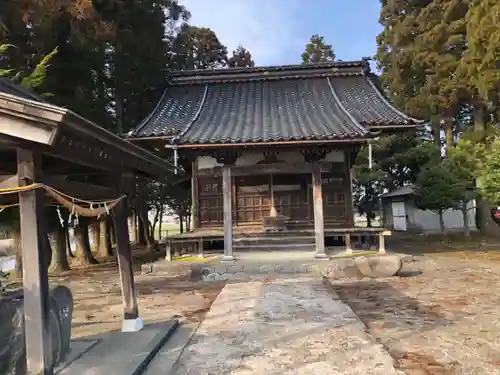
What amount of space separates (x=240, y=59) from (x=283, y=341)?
2590 cm

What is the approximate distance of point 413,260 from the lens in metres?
12.3

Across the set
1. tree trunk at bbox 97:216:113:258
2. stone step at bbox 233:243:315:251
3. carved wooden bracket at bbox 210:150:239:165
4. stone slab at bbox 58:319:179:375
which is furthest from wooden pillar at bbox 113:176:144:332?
tree trunk at bbox 97:216:113:258

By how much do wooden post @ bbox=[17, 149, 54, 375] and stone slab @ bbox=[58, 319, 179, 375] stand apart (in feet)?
1.92

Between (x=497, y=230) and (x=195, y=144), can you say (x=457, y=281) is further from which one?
(x=497, y=230)

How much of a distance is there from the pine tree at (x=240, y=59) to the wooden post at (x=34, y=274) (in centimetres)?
2601

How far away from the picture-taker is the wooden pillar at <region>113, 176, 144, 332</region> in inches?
221

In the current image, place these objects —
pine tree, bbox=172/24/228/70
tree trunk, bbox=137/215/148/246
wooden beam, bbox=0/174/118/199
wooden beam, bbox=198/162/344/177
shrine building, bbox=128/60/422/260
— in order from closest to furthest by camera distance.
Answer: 1. wooden beam, bbox=0/174/118/199
2. shrine building, bbox=128/60/422/260
3. wooden beam, bbox=198/162/344/177
4. pine tree, bbox=172/24/228/70
5. tree trunk, bbox=137/215/148/246

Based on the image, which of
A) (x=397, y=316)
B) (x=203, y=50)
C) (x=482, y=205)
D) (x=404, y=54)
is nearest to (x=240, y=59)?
(x=203, y=50)

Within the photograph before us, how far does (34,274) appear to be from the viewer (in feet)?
12.0

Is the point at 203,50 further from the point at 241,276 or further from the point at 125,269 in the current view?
the point at 125,269

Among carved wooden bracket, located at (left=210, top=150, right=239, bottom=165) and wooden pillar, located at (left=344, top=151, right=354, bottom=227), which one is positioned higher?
carved wooden bracket, located at (left=210, top=150, right=239, bottom=165)

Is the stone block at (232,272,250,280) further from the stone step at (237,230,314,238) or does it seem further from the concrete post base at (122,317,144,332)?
the concrete post base at (122,317,144,332)

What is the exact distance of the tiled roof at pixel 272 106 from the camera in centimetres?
1242

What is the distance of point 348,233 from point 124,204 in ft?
27.2
